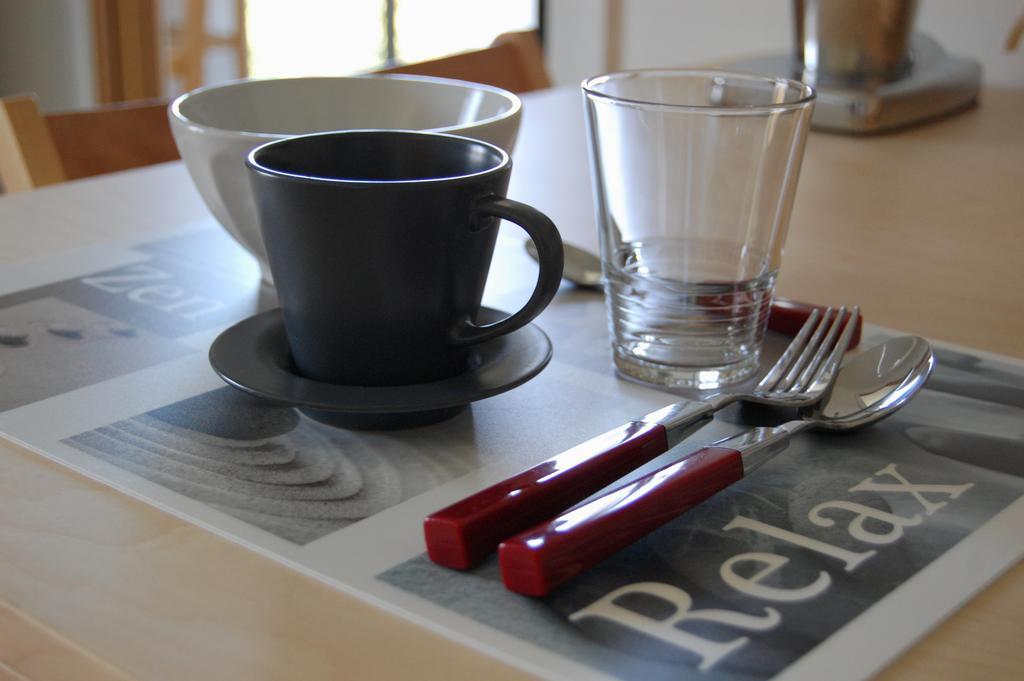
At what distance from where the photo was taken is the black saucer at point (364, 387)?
0.45 metres

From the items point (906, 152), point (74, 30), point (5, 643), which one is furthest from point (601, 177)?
point (74, 30)

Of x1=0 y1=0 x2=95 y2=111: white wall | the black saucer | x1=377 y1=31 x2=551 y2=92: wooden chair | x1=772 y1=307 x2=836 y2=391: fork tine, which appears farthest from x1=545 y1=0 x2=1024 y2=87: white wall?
x1=0 y1=0 x2=95 y2=111: white wall

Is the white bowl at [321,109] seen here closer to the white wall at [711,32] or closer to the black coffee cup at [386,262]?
the black coffee cup at [386,262]

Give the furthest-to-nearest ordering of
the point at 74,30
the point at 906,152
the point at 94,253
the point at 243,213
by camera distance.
Result: the point at 74,30 < the point at 906,152 < the point at 94,253 < the point at 243,213

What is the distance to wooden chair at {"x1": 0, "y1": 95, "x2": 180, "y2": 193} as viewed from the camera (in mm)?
917

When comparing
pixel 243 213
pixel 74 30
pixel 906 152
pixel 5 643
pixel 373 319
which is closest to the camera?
pixel 5 643

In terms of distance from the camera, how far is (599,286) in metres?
0.67

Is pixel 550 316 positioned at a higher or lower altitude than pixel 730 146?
lower

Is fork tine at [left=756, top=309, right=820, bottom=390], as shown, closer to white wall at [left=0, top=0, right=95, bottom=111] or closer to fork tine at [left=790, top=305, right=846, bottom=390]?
fork tine at [left=790, top=305, right=846, bottom=390]

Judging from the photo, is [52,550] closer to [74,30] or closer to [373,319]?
[373,319]

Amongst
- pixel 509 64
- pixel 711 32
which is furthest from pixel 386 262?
pixel 711 32

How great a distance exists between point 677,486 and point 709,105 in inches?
8.7

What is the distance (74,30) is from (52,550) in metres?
3.07

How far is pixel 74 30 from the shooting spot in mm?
3111
